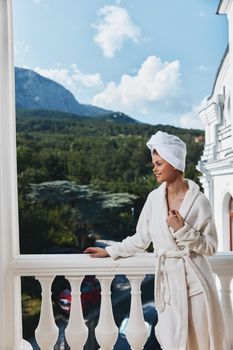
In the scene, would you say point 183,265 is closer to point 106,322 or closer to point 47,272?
point 106,322

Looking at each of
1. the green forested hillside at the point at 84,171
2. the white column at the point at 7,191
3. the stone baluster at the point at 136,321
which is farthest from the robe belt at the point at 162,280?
the white column at the point at 7,191

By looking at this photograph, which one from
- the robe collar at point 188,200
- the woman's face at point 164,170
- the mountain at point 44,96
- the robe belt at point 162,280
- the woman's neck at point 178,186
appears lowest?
the robe belt at point 162,280

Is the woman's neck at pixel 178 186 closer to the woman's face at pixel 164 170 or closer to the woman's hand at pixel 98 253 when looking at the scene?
the woman's face at pixel 164 170

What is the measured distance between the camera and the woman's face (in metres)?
1.54

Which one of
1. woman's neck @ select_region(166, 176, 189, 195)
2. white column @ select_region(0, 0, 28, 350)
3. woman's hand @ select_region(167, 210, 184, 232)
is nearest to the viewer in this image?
woman's hand @ select_region(167, 210, 184, 232)

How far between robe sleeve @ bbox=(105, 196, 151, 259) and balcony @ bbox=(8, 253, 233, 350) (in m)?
0.06

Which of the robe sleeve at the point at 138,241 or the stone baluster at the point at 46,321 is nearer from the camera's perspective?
the robe sleeve at the point at 138,241

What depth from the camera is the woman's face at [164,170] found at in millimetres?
1538

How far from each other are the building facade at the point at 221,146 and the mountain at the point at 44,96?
53cm

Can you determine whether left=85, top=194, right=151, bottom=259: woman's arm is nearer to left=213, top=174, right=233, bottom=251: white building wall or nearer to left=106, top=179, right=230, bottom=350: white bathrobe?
left=106, top=179, right=230, bottom=350: white bathrobe

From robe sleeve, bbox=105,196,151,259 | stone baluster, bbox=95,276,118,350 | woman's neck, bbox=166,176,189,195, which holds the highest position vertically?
woman's neck, bbox=166,176,189,195

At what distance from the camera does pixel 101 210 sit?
1.97 metres

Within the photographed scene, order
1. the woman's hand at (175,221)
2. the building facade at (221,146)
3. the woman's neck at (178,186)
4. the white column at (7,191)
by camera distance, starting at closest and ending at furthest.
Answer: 1. the woman's hand at (175,221)
2. the woman's neck at (178,186)
3. the white column at (7,191)
4. the building facade at (221,146)

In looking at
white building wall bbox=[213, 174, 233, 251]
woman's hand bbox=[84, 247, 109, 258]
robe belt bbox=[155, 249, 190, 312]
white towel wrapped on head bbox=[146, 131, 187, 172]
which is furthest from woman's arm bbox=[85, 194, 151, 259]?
white building wall bbox=[213, 174, 233, 251]
